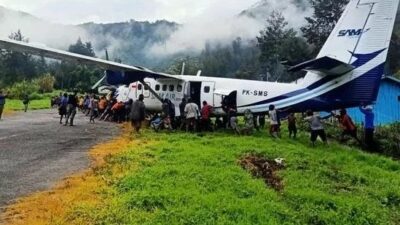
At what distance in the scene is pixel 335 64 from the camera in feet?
63.4

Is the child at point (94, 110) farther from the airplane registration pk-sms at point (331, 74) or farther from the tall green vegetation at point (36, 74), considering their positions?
the tall green vegetation at point (36, 74)

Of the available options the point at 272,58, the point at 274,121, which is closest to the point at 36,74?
the point at 272,58

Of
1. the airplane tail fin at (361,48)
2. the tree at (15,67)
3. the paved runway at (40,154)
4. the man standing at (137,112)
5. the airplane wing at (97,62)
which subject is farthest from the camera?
the tree at (15,67)

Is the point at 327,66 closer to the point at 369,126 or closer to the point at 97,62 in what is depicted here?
the point at 369,126

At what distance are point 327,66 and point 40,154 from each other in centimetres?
1091

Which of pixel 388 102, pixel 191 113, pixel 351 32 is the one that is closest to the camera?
pixel 351 32

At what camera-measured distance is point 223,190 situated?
34.8ft

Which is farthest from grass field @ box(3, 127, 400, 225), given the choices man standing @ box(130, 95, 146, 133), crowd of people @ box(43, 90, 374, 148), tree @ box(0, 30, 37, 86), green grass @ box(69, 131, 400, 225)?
tree @ box(0, 30, 37, 86)

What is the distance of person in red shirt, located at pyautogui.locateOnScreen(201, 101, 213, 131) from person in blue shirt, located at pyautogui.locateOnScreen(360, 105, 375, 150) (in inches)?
254

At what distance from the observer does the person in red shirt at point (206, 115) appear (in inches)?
887

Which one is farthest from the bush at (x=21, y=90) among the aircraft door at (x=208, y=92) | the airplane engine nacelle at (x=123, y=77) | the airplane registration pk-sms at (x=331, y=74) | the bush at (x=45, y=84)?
the aircraft door at (x=208, y=92)

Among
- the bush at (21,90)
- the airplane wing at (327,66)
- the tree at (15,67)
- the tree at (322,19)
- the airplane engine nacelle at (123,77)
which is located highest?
the tree at (322,19)

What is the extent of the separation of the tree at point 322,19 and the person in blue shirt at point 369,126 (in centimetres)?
4694

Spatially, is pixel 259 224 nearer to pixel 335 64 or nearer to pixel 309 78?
pixel 335 64
